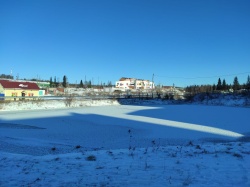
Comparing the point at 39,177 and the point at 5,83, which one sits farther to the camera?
the point at 5,83

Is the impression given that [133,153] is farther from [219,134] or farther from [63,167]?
[219,134]

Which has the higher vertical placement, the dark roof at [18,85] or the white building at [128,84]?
the white building at [128,84]

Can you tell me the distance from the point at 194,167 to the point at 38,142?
5.82 meters

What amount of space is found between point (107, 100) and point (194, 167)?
31.9 meters

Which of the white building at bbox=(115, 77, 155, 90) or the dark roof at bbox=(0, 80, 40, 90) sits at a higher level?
the white building at bbox=(115, 77, 155, 90)

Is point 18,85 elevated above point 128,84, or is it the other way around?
point 128,84

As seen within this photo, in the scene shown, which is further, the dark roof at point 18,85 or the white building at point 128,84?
the white building at point 128,84

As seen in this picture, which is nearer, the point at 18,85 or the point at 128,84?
the point at 18,85

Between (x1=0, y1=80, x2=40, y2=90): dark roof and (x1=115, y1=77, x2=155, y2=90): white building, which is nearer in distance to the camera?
(x1=0, y1=80, x2=40, y2=90): dark roof

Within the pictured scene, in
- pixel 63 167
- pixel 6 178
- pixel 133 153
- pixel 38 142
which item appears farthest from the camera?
pixel 38 142

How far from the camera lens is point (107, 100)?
37.1 metres

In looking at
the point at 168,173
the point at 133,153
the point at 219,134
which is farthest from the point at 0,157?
the point at 219,134

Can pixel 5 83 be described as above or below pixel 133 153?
above

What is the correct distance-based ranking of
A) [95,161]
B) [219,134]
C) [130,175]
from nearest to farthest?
[130,175] < [95,161] < [219,134]
